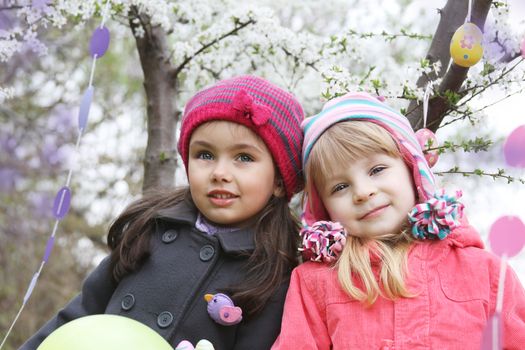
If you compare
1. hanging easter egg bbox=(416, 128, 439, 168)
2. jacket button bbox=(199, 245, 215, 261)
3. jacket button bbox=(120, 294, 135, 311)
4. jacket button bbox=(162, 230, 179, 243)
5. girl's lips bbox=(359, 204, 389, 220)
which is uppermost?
hanging easter egg bbox=(416, 128, 439, 168)

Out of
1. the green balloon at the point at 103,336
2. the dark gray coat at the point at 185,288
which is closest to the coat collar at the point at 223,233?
the dark gray coat at the point at 185,288

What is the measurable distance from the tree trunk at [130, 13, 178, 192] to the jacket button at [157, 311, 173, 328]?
100 centimetres

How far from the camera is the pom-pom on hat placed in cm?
222

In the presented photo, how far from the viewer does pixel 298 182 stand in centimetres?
253

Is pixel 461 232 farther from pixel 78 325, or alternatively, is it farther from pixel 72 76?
pixel 72 76

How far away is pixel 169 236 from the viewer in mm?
2504

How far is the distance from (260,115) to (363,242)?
538 millimetres

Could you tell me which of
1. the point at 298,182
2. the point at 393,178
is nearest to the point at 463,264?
the point at 393,178

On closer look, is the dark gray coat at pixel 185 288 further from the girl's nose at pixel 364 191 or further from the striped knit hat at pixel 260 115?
the girl's nose at pixel 364 191

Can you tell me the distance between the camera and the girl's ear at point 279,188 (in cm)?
250

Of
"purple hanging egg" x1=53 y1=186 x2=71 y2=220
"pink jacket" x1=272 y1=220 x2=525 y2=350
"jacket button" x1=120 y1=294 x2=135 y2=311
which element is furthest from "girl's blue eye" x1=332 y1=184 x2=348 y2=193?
"purple hanging egg" x1=53 y1=186 x2=71 y2=220

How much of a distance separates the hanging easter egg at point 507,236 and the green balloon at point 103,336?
90 cm

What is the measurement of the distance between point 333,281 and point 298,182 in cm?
47

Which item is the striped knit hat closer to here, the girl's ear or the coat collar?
the girl's ear
